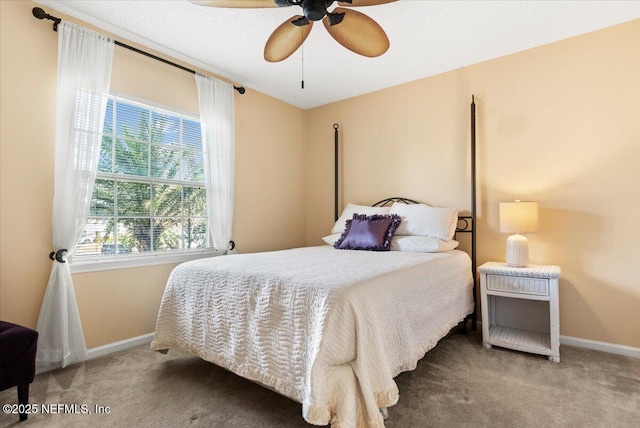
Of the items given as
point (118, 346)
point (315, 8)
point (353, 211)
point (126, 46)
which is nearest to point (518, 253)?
point (353, 211)

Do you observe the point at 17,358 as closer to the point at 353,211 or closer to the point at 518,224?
the point at 353,211

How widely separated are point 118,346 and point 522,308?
3.39 meters

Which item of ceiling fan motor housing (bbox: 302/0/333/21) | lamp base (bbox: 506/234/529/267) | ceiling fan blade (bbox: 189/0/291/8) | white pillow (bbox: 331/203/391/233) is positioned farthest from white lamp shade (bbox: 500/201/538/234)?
ceiling fan blade (bbox: 189/0/291/8)

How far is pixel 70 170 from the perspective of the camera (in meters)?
2.34

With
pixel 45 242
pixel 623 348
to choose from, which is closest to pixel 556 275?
pixel 623 348

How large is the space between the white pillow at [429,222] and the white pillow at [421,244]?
6 centimetres

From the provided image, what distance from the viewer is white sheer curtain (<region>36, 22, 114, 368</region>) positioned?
2.23 metres

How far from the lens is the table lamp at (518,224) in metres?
2.56

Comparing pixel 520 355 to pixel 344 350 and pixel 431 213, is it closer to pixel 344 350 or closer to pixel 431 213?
pixel 431 213

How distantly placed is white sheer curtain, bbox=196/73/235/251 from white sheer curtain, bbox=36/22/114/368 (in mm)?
915

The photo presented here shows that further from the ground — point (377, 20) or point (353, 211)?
point (377, 20)

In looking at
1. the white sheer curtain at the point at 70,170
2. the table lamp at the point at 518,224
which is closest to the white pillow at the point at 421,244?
the table lamp at the point at 518,224

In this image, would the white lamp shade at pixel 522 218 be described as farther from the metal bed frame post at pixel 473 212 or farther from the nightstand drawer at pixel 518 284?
the metal bed frame post at pixel 473 212

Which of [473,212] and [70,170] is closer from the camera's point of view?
[70,170]
